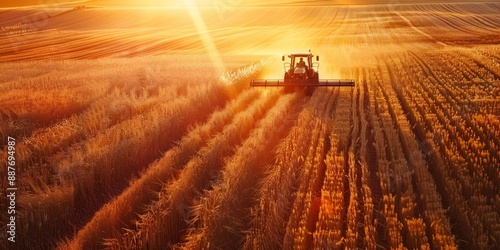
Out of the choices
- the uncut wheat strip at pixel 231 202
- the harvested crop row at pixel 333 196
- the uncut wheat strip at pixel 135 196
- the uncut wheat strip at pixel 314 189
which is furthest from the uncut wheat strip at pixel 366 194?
the uncut wheat strip at pixel 135 196

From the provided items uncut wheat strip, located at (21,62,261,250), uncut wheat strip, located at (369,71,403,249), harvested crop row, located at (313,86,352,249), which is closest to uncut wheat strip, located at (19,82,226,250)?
uncut wheat strip, located at (21,62,261,250)

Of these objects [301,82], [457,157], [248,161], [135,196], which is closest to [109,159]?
[135,196]

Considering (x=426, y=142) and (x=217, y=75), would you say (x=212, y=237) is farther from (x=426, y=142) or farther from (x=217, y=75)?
(x=217, y=75)

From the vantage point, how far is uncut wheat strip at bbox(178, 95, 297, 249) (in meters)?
6.05

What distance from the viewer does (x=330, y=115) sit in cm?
1329

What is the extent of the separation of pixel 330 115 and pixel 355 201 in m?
6.43

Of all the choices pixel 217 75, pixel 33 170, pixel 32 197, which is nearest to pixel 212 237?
pixel 32 197

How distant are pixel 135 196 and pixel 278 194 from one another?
6.49ft

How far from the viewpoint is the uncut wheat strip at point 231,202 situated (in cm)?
605

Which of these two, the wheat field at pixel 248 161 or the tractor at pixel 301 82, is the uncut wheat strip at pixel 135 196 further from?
the tractor at pixel 301 82

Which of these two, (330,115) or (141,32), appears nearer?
(330,115)

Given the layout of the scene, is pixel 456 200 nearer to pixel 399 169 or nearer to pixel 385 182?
pixel 385 182

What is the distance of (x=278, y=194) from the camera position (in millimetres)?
7207

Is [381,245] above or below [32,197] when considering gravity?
below
